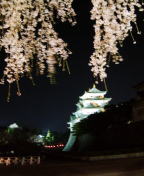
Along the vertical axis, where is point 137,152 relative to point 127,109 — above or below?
below

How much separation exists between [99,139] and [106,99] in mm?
20842

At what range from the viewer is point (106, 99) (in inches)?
2253

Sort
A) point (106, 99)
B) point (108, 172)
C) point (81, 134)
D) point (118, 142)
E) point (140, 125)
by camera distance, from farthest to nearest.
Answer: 1. point (106, 99)
2. point (81, 134)
3. point (118, 142)
4. point (140, 125)
5. point (108, 172)

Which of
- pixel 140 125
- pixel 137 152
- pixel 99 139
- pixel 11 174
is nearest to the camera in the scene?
pixel 11 174

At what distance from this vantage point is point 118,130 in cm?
3170

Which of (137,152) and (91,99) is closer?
(137,152)

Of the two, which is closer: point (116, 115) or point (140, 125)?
point (140, 125)

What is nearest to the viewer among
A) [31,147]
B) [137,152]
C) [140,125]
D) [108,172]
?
[108,172]

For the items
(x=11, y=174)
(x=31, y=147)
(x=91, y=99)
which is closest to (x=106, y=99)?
(x=91, y=99)

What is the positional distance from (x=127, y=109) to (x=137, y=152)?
2194 cm

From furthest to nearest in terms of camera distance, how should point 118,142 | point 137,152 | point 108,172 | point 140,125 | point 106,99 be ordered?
point 106,99 → point 118,142 → point 140,125 → point 137,152 → point 108,172

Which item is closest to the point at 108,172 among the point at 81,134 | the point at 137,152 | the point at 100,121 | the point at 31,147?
the point at 137,152

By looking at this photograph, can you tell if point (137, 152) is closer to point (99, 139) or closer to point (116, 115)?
point (99, 139)

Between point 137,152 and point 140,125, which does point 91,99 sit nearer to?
point 140,125
